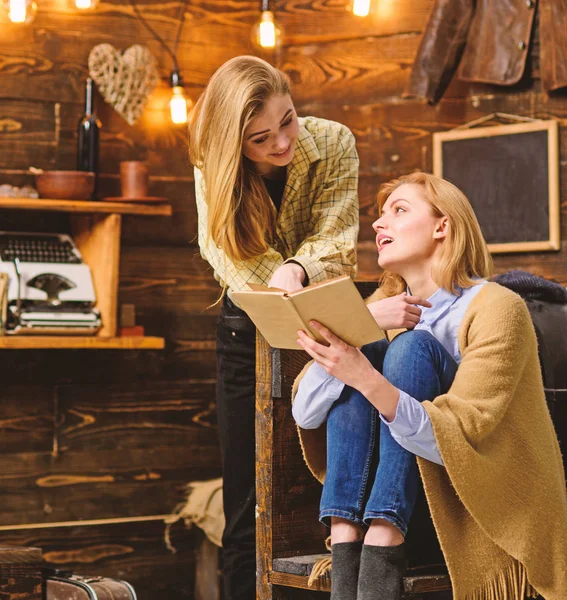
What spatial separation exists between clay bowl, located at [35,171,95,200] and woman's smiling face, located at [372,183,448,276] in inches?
57.1

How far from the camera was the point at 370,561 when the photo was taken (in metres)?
1.76

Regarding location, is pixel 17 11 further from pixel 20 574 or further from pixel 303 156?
pixel 20 574

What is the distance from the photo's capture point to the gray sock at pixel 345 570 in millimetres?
1800

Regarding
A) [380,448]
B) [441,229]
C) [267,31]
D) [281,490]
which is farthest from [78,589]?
[267,31]

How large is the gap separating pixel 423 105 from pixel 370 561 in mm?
2097

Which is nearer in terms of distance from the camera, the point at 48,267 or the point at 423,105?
the point at 48,267

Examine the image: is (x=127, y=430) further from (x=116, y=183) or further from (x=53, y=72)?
(x=53, y=72)

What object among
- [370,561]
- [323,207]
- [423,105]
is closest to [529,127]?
[423,105]

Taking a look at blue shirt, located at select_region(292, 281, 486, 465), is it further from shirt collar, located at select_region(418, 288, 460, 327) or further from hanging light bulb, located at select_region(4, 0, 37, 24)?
hanging light bulb, located at select_region(4, 0, 37, 24)

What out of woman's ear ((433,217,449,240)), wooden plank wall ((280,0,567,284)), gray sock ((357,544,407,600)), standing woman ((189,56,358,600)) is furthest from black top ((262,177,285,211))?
wooden plank wall ((280,0,567,284))

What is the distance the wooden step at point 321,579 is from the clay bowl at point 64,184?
1.61 m

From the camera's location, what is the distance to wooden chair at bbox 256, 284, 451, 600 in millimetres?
2086

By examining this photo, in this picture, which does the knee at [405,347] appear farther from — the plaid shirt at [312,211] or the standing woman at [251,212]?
the plaid shirt at [312,211]

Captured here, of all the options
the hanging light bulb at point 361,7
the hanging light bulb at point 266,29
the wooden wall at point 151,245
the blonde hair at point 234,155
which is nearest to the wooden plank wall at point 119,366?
the wooden wall at point 151,245
